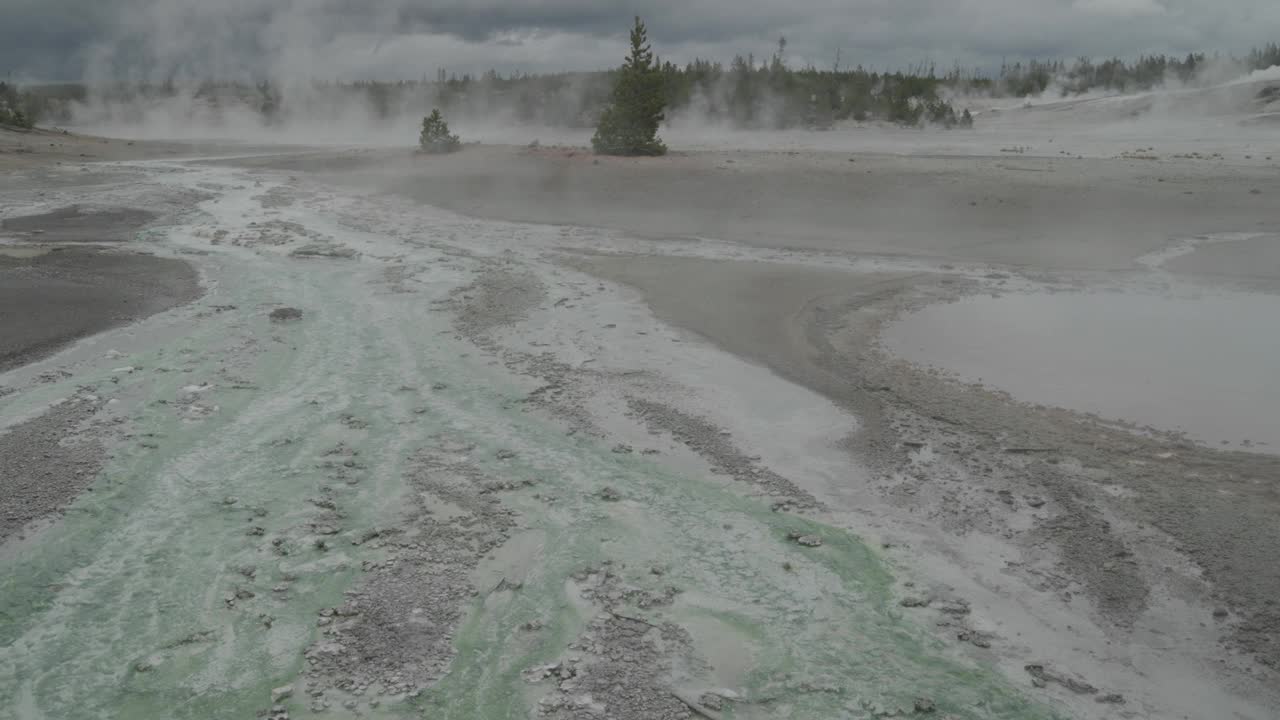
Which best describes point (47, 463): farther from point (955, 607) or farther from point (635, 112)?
point (635, 112)

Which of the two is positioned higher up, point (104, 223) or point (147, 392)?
point (104, 223)

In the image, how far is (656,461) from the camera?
741cm

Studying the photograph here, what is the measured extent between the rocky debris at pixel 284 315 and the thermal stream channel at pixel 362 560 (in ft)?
5.58

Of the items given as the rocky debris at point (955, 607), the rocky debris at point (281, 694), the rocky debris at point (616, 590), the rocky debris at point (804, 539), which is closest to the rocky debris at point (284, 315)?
the rocky debris at point (616, 590)

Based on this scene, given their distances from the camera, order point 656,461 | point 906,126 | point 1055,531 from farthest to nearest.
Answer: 1. point 906,126
2. point 656,461
3. point 1055,531

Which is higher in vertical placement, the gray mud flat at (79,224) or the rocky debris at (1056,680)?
the gray mud flat at (79,224)

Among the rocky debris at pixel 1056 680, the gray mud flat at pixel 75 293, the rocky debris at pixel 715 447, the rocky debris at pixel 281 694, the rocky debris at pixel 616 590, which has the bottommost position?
the rocky debris at pixel 1056 680

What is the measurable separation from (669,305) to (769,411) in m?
4.35

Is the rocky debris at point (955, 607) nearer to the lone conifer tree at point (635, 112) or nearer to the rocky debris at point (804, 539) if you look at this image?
the rocky debris at point (804, 539)

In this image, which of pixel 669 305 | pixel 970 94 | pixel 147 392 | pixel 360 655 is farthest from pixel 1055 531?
pixel 970 94

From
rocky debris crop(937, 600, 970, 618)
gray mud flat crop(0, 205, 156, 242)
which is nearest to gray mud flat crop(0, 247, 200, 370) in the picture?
gray mud flat crop(0, 205, 156, 242)

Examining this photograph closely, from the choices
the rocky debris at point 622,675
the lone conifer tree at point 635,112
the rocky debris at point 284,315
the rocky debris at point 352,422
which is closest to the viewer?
the rocky debris at point 622,675

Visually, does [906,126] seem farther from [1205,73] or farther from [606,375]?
[606,375]

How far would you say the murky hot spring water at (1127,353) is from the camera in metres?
8.17
